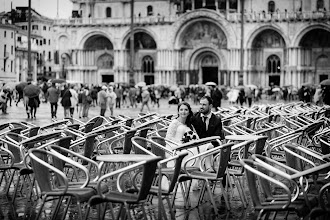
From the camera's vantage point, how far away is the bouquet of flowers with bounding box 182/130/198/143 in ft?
35.7

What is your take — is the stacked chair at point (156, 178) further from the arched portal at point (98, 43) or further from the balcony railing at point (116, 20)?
the arched portal at point (98, 43)

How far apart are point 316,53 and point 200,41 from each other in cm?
1069

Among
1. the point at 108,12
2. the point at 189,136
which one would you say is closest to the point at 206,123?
the point at 189,136

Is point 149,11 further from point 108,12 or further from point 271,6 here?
point 271,6

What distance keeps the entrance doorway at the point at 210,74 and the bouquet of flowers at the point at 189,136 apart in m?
60.5

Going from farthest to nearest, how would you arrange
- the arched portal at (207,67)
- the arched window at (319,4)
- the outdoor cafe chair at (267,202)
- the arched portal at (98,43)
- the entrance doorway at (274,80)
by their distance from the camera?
the arched portal at (98,43) < the arched portal at (207,67) < the arched window at (319,4) < the entrance doorway at (274,80) < the outdoor cafe chair at (267,202)

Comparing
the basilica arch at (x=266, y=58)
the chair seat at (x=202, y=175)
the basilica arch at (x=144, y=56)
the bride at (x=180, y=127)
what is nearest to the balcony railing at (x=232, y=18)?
the basilica arch at (x=266, y=58)

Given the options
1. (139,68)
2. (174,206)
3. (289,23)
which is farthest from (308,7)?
(174,206)

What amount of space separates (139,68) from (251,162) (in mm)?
66673

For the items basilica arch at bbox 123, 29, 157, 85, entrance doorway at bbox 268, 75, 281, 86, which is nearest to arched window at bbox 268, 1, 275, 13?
entrance doorway at bbox 268, 75, 281, 86

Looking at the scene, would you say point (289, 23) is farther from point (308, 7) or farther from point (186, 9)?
point (186, 9)

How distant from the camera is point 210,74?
71875mm

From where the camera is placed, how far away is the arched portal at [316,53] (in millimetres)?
66312

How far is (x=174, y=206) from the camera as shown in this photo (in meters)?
9.55
